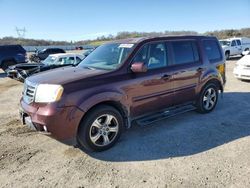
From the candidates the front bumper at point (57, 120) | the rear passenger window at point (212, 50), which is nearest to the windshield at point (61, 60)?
the rear passenger window at point (212, 50)

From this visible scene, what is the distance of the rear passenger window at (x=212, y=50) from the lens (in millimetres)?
6498

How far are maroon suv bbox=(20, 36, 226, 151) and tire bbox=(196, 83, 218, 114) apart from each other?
0.02 metres

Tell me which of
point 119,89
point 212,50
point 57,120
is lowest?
point 57,120

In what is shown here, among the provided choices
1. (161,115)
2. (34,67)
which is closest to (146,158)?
(161,115)

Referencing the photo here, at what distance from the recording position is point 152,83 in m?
5.14

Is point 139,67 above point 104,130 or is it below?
above

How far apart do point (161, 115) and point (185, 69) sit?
117 centimetres

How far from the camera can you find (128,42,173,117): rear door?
16.2 ft

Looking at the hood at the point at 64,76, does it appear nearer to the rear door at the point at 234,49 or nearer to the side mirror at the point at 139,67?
the side mirror at the point at 139,67

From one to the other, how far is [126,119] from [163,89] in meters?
1.05

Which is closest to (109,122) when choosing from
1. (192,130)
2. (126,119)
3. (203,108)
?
(126,119)

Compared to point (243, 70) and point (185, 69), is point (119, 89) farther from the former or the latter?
point (243, 70)

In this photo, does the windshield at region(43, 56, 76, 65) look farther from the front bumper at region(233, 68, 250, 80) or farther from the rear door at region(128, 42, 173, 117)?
the rear door at region(128, 42, 173, 117)

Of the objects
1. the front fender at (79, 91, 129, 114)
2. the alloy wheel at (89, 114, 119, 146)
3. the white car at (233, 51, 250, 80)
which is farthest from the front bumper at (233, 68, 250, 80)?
the alloy wheel at (89, 114, 119, 146)
